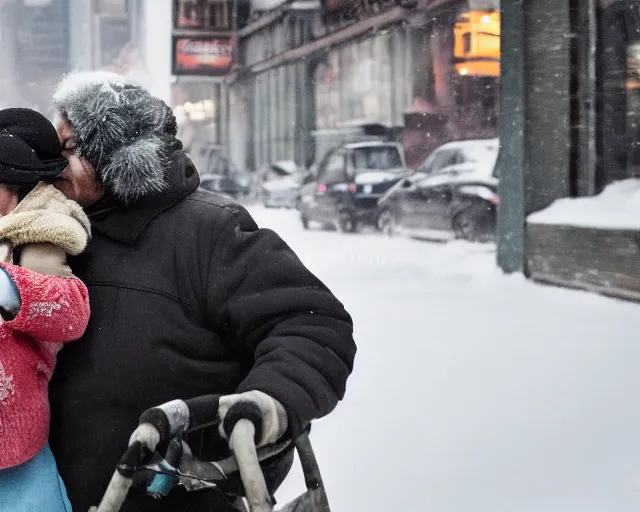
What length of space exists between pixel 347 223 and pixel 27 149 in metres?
18.0

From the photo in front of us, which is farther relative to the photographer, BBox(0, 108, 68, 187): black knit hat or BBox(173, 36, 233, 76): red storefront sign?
Result: BBox(173, 36, 233, 76): red storefront sign

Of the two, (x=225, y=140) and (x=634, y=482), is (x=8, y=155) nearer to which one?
(x=634, y=482)

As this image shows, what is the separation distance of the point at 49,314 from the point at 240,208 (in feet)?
1.57

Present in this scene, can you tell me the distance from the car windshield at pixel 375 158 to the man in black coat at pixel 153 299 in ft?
58.8

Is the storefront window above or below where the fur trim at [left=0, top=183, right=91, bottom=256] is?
above

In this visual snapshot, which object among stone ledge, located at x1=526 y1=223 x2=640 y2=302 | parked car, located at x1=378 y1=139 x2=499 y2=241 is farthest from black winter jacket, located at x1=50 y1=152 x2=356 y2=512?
parked car, located at x1=378 y1=139 x2=499 y2=241

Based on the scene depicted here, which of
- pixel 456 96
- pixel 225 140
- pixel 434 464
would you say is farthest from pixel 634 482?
pixel 225 140

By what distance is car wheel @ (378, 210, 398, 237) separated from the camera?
17.9m

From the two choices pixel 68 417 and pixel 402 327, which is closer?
pixel 68 417

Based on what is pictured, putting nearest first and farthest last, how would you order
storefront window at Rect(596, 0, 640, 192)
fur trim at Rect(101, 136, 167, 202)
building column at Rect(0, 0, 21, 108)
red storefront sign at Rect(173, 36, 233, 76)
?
fur trim at Rect(101, 136, 167, 202), storefront window at Rect(596, 0, 640, 192), red storefront sign at Rect(173, 36, 233, 76), building column at Rect(0, 0, 21, 108)

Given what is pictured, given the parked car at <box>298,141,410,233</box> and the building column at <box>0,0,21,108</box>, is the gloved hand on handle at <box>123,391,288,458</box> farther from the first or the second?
the building column at <box>0,0,21,108</box>

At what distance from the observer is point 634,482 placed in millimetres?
4605

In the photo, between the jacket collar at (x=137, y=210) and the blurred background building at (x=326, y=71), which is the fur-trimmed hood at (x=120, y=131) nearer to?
the jacket collar at (x=137, y=210)

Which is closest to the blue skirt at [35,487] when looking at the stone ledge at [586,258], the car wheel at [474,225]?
the stone ledge at [586,258]
